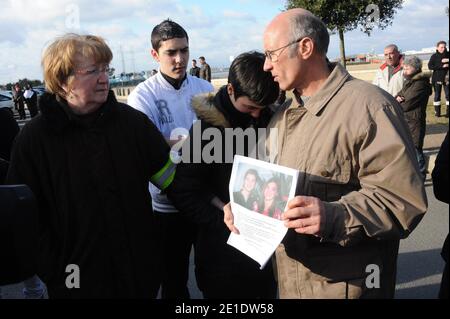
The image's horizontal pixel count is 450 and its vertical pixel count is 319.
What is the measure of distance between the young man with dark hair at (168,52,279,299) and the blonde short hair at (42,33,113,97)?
0.55 meters

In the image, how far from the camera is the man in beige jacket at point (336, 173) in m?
1.68

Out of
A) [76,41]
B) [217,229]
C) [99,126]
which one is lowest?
[217,229]

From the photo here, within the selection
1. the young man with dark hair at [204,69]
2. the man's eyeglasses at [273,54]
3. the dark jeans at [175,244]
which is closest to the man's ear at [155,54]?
the dark jeans at [175,244]

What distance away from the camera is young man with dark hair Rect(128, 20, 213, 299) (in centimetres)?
296

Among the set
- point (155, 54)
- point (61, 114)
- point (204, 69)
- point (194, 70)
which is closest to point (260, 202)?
point (61, 114)

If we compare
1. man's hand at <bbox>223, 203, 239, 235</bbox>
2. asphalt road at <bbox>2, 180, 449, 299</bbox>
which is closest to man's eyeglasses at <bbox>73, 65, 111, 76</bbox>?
man's hand at <bbox>223, 203, 239, 235</bbox>

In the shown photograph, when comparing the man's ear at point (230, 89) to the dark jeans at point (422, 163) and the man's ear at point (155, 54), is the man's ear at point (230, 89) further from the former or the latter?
the dark jeans at point (422, 163)

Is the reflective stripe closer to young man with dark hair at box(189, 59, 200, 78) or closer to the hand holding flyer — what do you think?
the hand holding flyer

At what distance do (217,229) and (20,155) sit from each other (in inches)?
39.0

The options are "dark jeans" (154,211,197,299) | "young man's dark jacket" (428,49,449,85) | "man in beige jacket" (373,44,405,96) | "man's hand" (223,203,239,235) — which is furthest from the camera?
"young man's dark jacket" (428,49,449,85)

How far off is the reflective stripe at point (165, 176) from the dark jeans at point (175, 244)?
2.14 ft

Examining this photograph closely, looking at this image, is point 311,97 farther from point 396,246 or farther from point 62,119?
point 62,119
